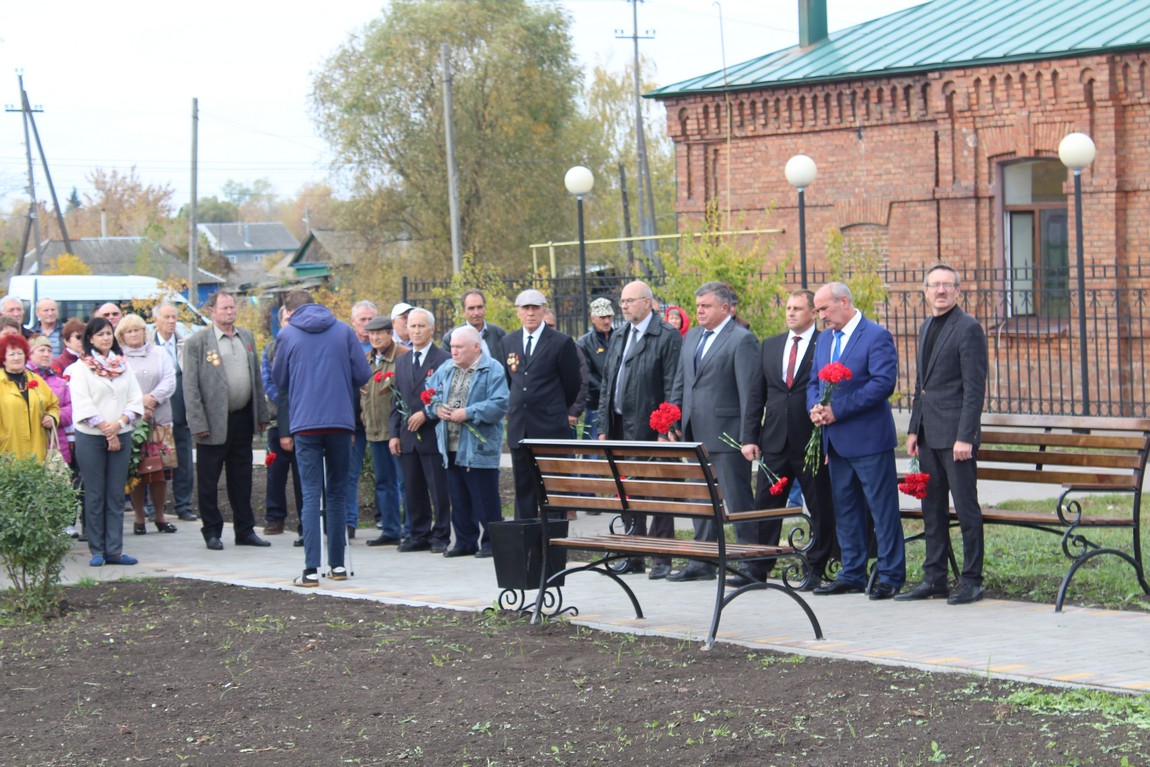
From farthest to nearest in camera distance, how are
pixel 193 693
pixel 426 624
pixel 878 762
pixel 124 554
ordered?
1. pixel 124 554
2. pixel 426 624
3. pixel 193 693
4. pixel 878 762

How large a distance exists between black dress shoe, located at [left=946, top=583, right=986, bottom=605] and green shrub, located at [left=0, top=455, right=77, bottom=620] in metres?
5.26

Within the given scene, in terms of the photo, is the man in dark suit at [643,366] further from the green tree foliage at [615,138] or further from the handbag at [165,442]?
the green tree foliage at [615,138]

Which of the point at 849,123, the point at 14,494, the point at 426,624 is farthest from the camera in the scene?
the point at 849,123

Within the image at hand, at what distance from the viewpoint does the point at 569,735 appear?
544 centimetres

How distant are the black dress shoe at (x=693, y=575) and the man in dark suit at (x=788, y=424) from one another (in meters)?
0.35

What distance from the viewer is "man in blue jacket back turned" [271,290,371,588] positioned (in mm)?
9195

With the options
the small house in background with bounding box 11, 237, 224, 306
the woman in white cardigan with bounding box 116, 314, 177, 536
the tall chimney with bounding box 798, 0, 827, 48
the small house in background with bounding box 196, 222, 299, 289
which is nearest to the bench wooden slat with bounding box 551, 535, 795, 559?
the woman in white cardigan with bounding box 116, 314, 177, 536

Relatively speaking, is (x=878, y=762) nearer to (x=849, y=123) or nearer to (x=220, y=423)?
(x=220, y=423)

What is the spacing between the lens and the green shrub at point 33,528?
8.22 meters

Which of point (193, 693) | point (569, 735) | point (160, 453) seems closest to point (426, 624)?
point (193, 693)

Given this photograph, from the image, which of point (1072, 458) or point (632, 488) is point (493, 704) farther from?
point (1072, 458)

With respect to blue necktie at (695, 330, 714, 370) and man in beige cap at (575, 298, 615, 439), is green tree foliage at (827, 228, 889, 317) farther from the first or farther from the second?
blue necktie at (695, 330, 714, 370)

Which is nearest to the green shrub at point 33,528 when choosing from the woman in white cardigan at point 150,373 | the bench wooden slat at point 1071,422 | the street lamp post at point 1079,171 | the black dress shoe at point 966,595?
the woman in white cardigan at point 150,373

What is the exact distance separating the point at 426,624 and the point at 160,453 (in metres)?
5.12
